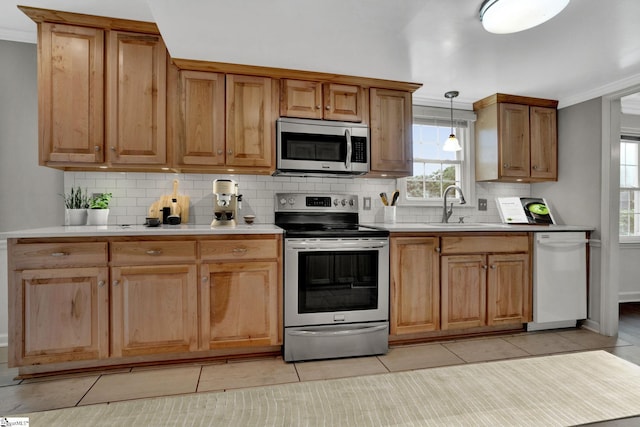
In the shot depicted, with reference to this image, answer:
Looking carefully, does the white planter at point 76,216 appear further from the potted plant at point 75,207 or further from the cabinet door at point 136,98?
the cabinet door at point 136,98

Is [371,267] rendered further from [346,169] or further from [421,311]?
[346,169]

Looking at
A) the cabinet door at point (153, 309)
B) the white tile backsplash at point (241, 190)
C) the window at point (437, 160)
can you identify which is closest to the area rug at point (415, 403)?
the cabinet door at point (153, 309)

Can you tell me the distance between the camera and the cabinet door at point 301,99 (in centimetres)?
287

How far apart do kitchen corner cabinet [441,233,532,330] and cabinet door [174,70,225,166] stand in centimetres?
203

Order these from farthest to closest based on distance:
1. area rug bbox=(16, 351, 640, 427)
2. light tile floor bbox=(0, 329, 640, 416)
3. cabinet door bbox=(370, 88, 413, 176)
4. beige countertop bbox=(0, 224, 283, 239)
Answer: cabinet door bbox=(370, 88, 413, 176) → beige countertop bbox=(0, 224, 283, 239) → light tile floor bbox=(0, 329, 640, 416) → area rug bbox=(16, 351, 640, 427)

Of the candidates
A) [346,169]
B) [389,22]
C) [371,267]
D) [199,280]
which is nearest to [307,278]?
[371,267]

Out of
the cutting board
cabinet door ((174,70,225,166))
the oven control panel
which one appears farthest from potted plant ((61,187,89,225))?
the oven control panel

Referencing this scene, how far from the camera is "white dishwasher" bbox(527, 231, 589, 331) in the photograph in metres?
3.10

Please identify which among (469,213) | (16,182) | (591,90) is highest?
(591,90)

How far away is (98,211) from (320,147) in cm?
183

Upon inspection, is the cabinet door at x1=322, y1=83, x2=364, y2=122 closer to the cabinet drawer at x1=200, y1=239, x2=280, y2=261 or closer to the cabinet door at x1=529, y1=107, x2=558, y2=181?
the cabinet drawer at x1=200, y1=239, x2=280, y2=261

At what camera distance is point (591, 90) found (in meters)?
3.23

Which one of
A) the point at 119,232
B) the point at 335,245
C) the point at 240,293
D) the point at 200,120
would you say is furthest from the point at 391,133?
the point at 119,232

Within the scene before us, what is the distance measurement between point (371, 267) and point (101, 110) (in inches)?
91.5
